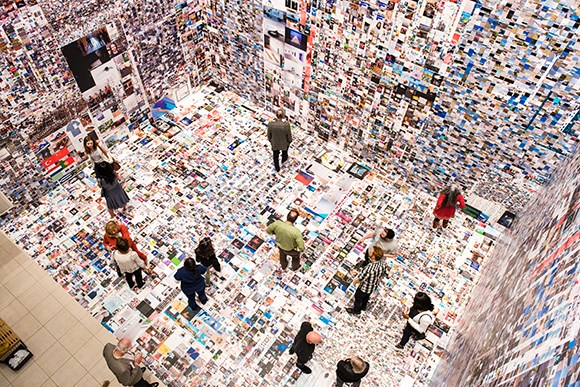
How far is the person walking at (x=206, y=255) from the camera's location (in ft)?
18.0

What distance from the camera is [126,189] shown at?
23.1ft

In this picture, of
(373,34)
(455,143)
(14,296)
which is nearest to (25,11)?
(14,296)

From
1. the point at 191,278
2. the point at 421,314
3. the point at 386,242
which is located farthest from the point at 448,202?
the point at 191,278

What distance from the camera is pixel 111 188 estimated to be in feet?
20.5

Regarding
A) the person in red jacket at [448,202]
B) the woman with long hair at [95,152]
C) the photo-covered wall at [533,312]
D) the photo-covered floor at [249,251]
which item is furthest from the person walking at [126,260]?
the person in red jacket at [448,202]

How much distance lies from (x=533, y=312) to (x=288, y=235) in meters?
3.16

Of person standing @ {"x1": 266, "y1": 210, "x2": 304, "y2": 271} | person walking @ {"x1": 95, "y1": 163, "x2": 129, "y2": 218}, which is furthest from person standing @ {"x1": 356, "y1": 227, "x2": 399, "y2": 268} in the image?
person walking @ {"x1": 95, "y1": 163, "x2": 129, "y2": 218}

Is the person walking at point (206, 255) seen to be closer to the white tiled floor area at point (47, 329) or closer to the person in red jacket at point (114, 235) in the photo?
the person in red jacket at point (114, 235)

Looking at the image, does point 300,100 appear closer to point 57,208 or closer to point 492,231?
point 492,231

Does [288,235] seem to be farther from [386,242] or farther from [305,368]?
[305,368]

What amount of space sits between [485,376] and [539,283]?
0.83 metres

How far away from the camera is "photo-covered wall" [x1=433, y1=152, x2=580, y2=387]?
91.7 inches

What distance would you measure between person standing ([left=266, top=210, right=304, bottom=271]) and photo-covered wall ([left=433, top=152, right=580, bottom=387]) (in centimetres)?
233

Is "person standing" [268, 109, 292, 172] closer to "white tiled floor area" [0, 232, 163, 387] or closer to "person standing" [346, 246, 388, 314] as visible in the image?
"person standing" [346, 246, 388, 314]
